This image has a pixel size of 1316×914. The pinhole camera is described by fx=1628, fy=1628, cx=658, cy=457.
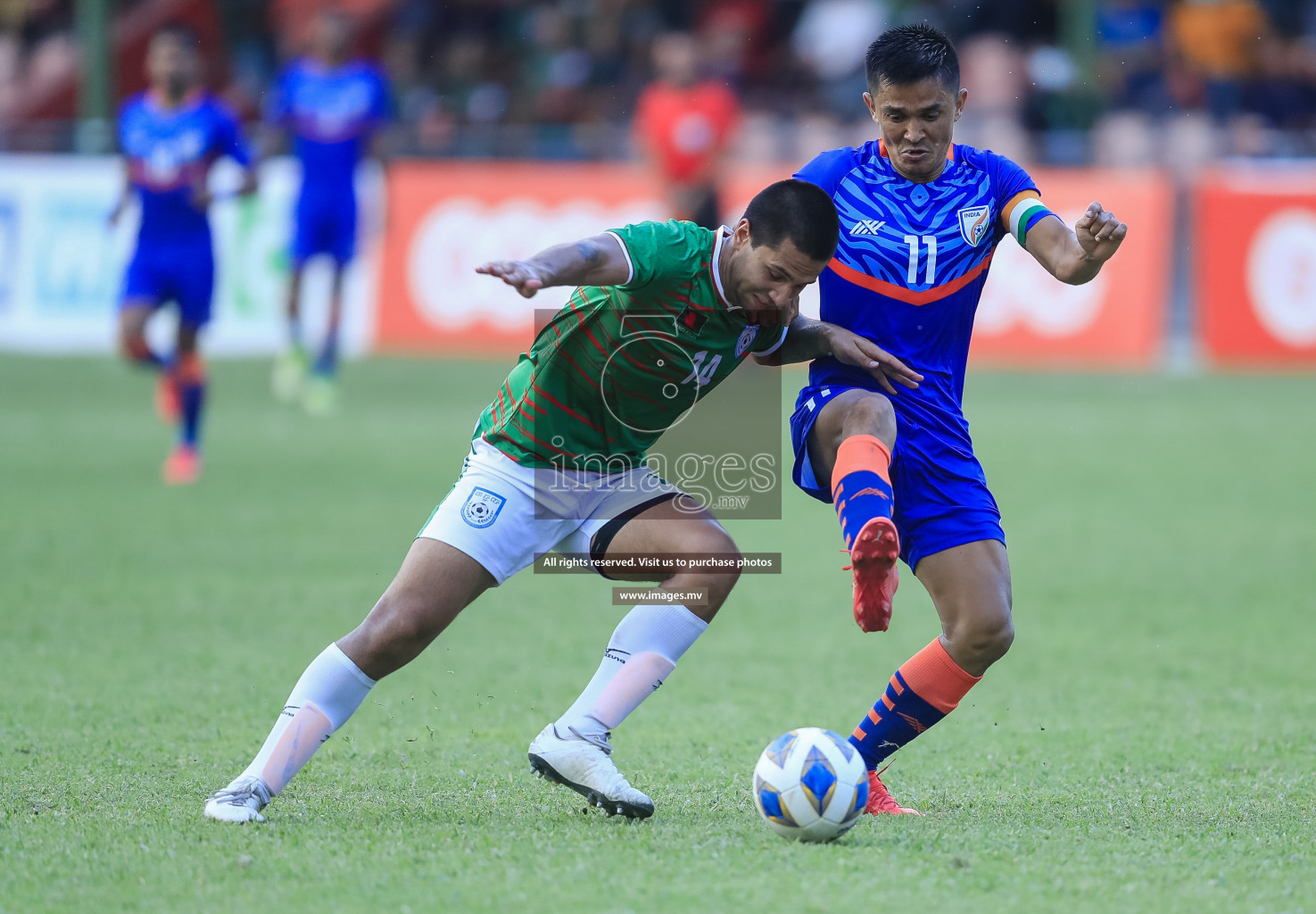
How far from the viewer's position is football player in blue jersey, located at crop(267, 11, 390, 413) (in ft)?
44.1

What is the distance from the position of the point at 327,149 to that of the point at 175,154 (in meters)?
3.10

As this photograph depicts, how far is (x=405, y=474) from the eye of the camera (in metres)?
10.5

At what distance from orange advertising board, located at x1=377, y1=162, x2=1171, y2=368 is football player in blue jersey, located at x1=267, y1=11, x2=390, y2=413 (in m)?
2.09

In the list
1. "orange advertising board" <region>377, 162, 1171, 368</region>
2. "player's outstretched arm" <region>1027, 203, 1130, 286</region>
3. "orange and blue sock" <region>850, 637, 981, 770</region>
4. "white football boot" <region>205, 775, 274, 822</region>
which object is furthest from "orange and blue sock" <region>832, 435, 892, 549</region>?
"orange advertising board" <region>377, 162, 1171, 368</region>

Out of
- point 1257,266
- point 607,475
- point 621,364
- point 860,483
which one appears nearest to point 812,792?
point 860,483

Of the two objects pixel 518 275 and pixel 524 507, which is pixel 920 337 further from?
pixel 518 275

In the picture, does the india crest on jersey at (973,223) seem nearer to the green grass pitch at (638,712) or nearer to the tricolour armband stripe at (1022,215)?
the tricolour armband stripe at (1022,215)

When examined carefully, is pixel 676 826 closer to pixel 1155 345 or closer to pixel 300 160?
pixel 300 160

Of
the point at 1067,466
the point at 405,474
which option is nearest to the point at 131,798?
the point at 405,474

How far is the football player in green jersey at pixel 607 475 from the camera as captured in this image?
397cm

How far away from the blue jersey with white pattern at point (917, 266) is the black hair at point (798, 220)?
469 millimetres

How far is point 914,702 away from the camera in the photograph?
4.39 meters

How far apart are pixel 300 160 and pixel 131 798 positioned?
10097 mm

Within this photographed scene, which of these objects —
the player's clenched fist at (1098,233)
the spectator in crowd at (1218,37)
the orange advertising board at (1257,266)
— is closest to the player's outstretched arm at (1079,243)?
the player's clenched fist at (1098,233)
